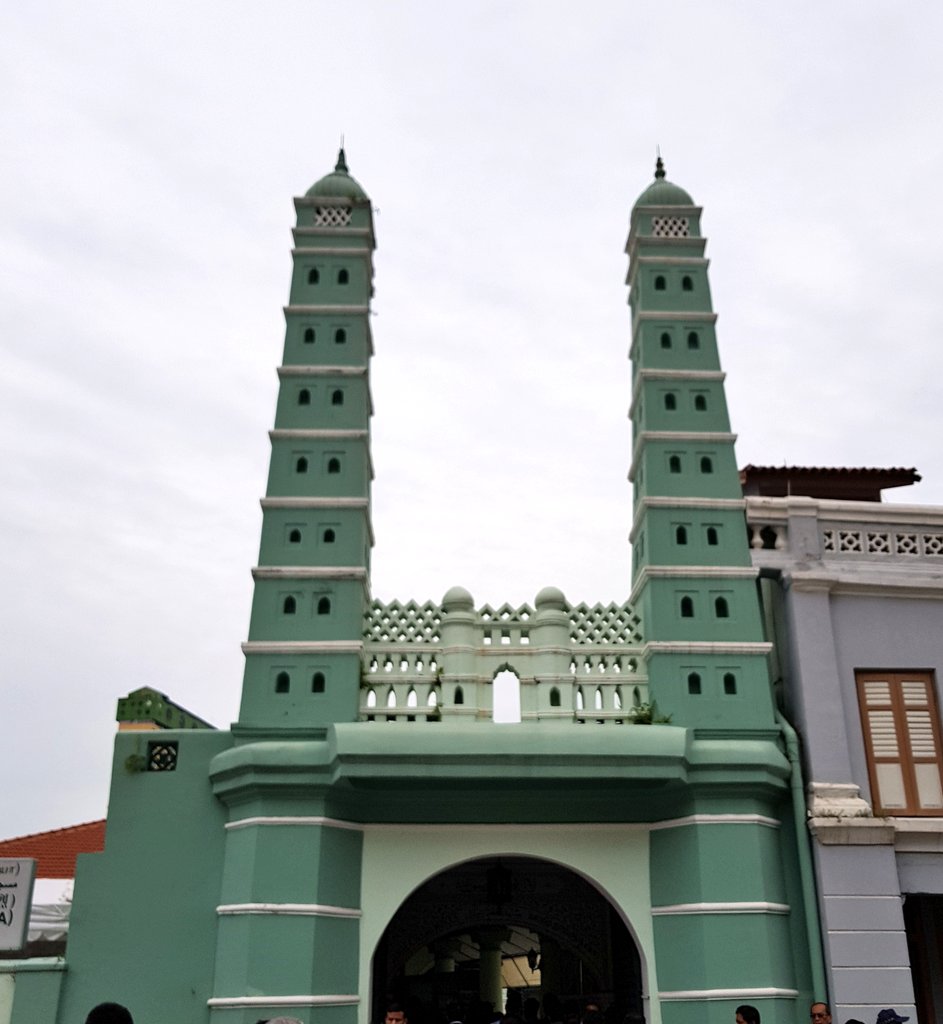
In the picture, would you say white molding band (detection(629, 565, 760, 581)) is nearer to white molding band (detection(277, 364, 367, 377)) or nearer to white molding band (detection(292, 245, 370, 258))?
white molding band (detection(277, 364, 367, 377))

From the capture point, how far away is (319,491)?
41.6ft

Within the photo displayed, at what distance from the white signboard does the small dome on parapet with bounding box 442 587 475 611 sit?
492 cm

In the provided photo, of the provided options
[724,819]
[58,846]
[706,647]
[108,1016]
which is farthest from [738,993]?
[58,846]

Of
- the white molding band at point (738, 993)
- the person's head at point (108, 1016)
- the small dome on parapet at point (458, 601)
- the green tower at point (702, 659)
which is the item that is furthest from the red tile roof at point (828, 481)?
the person's head at point (108, 1016)

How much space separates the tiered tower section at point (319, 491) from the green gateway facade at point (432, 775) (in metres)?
0.03

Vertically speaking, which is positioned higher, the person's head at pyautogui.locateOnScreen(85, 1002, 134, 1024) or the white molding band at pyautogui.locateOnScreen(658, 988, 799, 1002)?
the white molding band at pyautogui.locateOnScreen(658, 988, 799, 1002)

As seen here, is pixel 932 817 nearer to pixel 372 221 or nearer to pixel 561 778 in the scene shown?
pixel 561 778

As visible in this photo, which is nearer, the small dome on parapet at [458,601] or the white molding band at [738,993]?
the white molding band at [738,993]

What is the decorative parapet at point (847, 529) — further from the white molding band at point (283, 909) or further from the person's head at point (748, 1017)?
the person's head at point (748, 1017)

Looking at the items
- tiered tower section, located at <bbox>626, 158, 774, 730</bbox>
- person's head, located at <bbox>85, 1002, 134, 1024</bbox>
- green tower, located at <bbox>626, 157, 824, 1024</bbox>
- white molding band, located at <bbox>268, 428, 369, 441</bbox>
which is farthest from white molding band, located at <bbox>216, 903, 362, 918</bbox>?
person's head, located at <bbox>85, 1002, 134, 1024</bbox>

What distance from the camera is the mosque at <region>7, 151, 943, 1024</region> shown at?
10711 millimetres

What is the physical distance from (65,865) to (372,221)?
10351mm

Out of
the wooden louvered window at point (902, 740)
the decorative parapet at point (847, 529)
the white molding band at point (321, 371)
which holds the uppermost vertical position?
the white molding band at point (321, 371)

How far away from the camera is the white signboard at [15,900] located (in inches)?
435
